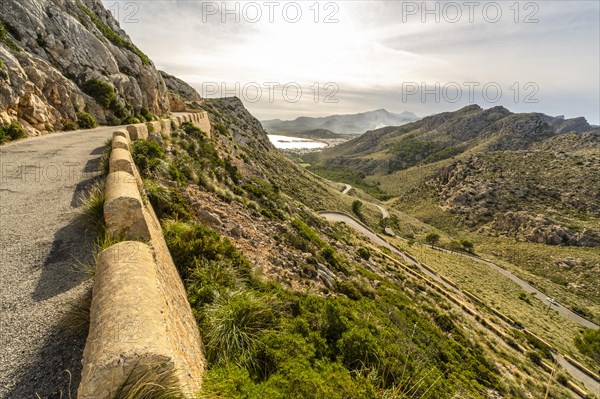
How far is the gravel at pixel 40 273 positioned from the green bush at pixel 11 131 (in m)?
6.10

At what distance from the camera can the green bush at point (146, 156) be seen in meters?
10.7

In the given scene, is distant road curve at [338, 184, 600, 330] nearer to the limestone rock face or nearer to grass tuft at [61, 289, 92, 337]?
grass tuft at [61, 289, 92, 337]

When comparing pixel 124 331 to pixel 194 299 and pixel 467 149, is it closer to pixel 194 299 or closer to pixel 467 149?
pixel 194 299

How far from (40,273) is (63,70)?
2805cm

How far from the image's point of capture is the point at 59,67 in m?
23.7

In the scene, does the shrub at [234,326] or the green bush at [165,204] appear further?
the green bush at [165,204]

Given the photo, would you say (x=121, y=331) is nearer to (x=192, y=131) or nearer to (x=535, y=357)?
(x=192, y=131)

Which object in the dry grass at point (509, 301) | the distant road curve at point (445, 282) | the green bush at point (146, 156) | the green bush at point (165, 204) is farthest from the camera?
the dry grass at point (509, 301)

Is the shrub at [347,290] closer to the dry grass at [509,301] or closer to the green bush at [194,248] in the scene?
the green bush at [194,248]

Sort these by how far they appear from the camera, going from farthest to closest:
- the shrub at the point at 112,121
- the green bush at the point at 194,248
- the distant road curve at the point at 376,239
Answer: the distant road curve at the point at 376,239
the shrub at the point at 112,121
the green bush at the point at 194,248

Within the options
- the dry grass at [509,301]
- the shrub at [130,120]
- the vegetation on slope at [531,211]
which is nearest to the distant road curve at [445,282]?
the dry grass at [509,301]

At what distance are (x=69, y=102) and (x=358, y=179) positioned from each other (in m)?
176

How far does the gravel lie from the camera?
131 inches

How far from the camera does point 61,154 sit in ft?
41.7
